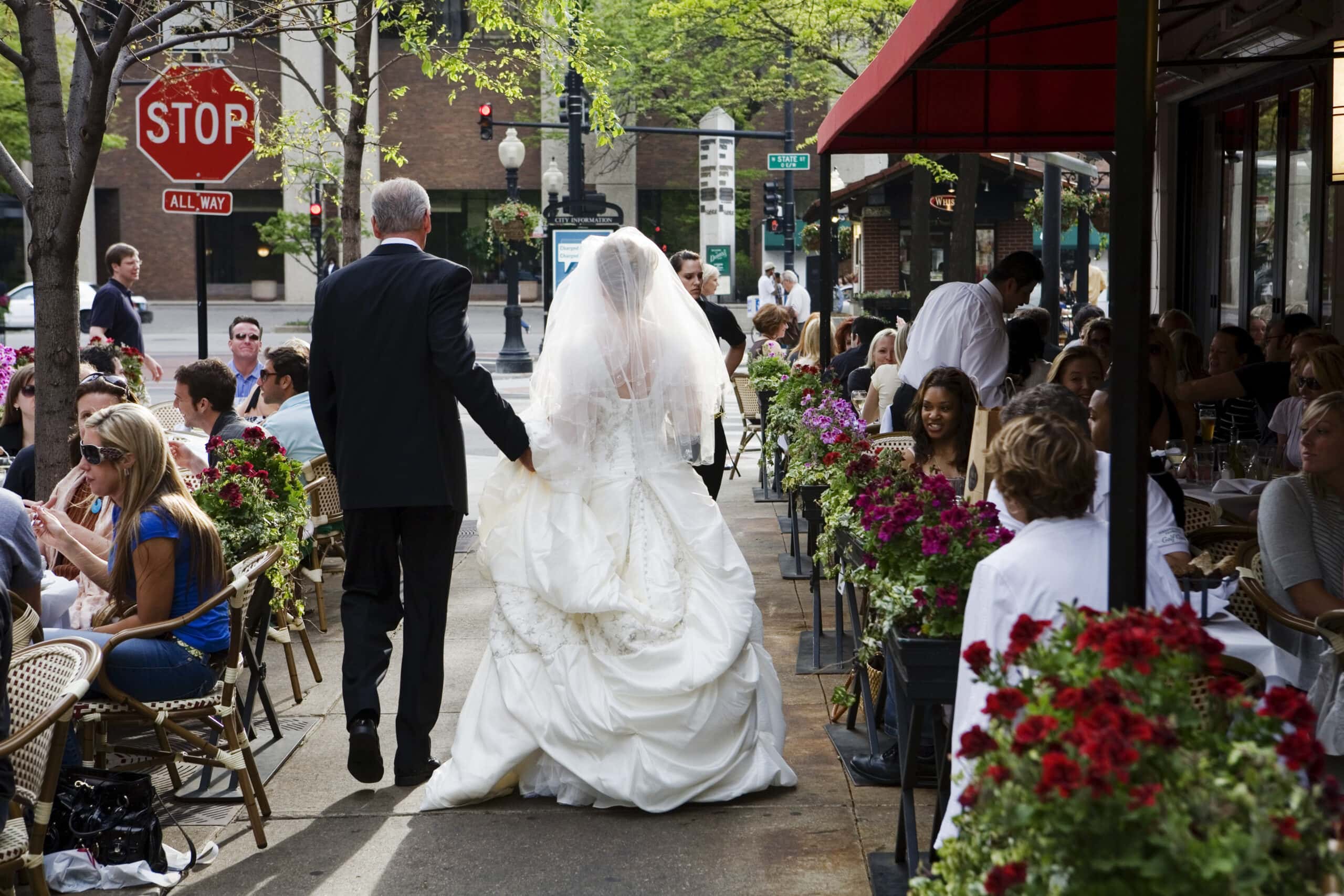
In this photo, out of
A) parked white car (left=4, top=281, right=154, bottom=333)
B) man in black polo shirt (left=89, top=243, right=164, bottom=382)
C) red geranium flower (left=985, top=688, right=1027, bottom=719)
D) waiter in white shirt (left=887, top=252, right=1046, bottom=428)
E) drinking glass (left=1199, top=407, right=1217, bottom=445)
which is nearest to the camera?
red geranium flower (left=985, top=688, right=1027, bottom=719)

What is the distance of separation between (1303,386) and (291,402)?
5.20m

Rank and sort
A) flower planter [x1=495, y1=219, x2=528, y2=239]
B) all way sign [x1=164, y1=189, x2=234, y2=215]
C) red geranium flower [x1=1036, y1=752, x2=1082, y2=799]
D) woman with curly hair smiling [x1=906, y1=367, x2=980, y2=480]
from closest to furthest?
1. red geranium flower [x1=1036, y1=752, x2=1082, y2=799]
2. woman with curly hair smiling [x1=906, y1=367, x2=980, y2=480]
3. all way sign [x1=164, y1=189, x2=234, y2=215]
4. flower planter [x1=495, y1=219, x2=528, y2=239]

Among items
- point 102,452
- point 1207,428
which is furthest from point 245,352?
point 1207,428

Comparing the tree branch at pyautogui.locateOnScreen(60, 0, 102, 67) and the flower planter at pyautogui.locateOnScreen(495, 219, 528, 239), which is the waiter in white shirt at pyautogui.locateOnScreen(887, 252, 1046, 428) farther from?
the flower planter at pyautogui.locateOnScreen(495, 219, 528, 239)

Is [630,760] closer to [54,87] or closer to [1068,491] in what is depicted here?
[1068,491]

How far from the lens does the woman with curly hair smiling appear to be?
6426 millimetres

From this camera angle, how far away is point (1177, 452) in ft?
18.8

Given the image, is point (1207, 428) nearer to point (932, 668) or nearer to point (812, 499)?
point (812, 499)

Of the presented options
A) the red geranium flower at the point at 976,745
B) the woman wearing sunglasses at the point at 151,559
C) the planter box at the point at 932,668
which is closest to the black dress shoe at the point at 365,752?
the woman wearing sunglasses at the point at 151,559

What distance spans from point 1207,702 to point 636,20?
39.5m

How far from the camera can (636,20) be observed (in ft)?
131

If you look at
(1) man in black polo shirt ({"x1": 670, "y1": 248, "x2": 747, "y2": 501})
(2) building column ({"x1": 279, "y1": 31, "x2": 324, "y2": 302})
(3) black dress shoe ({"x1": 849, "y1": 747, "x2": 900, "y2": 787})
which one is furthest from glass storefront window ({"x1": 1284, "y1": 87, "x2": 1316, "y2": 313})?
(2) building column ({"x1": 279, "y1": 31, "x2": 324, "y2": 302})

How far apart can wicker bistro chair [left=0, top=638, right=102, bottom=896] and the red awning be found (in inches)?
182

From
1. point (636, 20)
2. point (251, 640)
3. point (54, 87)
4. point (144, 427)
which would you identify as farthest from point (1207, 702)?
point (636, 20)
